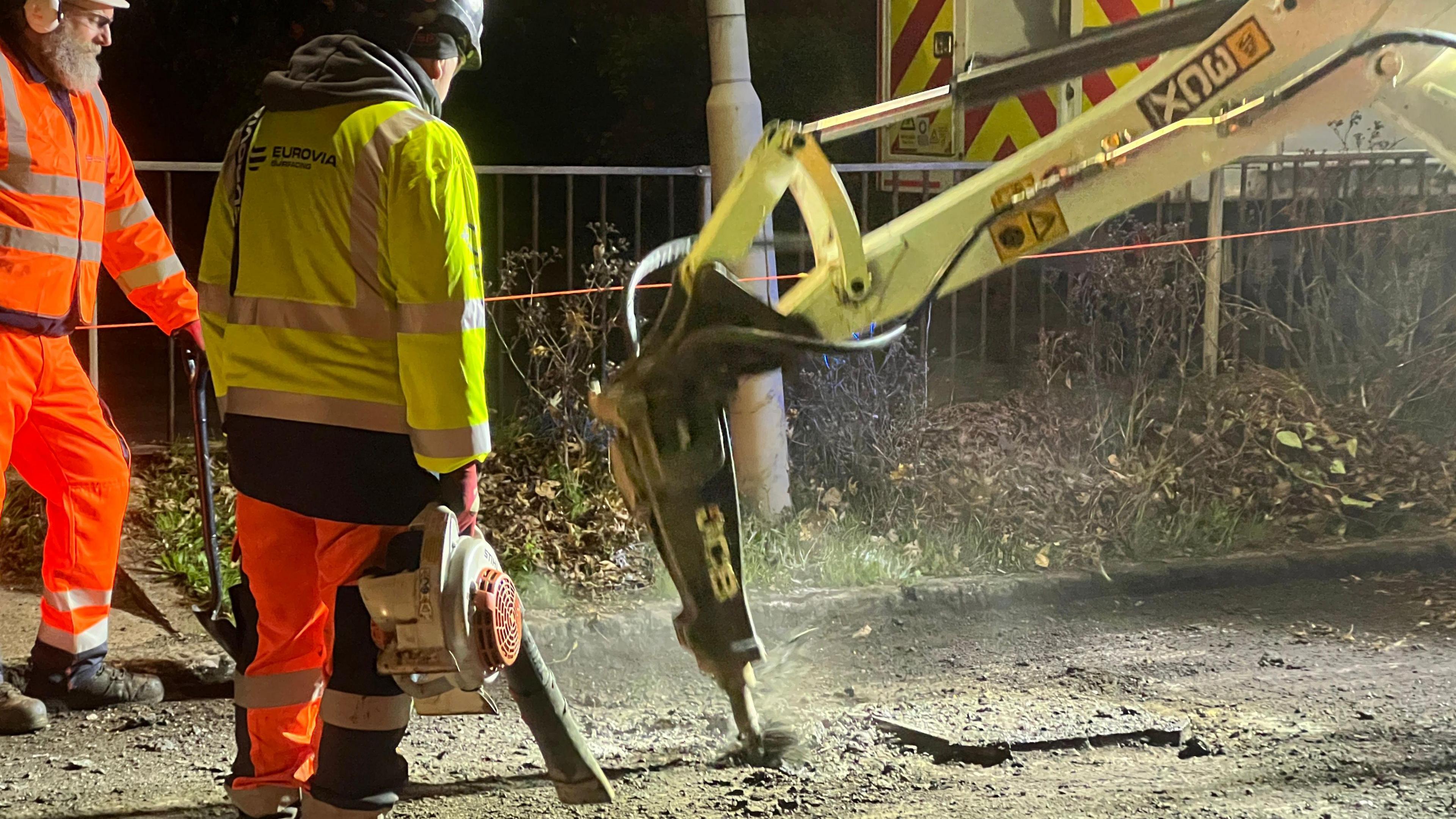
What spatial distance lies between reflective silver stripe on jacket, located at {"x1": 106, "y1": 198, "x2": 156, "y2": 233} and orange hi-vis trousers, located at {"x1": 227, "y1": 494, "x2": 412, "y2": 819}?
1.42 metres

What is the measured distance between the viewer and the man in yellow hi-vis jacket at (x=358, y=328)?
297cm

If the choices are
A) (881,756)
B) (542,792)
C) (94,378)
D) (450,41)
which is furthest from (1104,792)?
(94,378)

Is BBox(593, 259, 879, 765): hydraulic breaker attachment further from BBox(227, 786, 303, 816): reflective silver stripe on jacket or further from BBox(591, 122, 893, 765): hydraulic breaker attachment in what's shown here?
BBox(227, 786, 303, 816): reflective silver stripe on jacket

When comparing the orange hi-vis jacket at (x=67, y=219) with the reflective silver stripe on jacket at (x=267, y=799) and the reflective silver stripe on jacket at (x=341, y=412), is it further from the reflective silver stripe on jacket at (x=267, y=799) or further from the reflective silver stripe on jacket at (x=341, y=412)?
the reflective silver stripe on jacket at (x=267, y=799)

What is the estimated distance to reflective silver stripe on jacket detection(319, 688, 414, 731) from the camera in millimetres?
3051

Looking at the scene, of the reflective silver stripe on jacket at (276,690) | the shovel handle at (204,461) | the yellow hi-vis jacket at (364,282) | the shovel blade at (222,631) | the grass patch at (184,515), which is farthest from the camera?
the grass patch at (184,515)

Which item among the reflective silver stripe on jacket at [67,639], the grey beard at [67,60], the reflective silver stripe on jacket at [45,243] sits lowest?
the reflective silver stripe on jacket at [67,639]

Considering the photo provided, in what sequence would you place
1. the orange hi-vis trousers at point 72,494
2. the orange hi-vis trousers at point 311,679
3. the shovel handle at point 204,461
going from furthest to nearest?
the shovel handle at point 204,461 → the orange hi-vis trousers at point 72,494 → the orange hi-vis trousers at point 311,679

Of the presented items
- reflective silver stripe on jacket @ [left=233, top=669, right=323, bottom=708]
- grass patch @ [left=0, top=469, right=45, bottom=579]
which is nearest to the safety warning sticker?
reflective silver stripe on jacket @ [left=233, top=669, right=323, bottom=708]

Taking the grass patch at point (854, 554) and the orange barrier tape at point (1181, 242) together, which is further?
the orange barrier tape at point (1181, 242)

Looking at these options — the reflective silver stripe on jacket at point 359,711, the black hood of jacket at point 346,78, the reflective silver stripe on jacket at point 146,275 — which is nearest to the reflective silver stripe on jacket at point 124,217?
the reflective silver stripe on jacket at point 146,275

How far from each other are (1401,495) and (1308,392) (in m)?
0.68

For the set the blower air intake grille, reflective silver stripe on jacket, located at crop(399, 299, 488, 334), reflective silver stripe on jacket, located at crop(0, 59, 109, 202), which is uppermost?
reflective silver stripe on jacket, located at crop(0, 59, 109, 202)

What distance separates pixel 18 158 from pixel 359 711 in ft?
6.33
